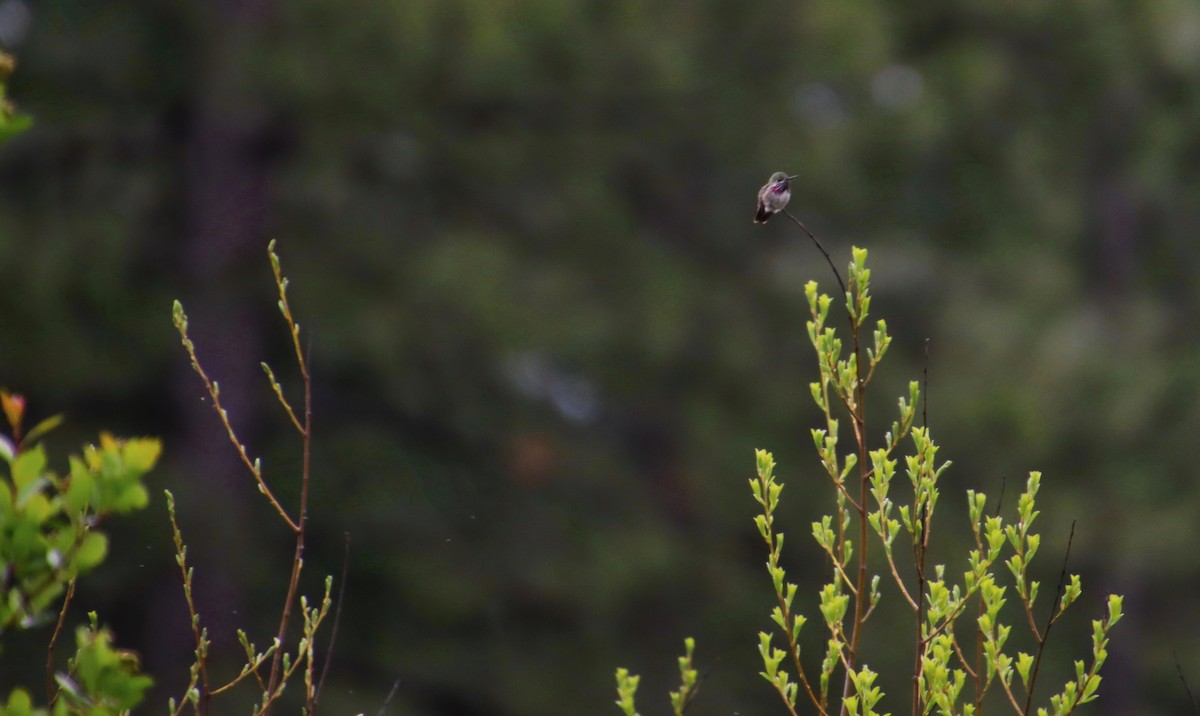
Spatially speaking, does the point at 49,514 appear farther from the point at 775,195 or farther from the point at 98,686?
the point at 775,195

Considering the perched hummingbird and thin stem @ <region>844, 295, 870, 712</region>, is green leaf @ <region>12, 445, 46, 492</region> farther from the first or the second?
the perched hummingbird

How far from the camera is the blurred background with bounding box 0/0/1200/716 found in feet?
25.3

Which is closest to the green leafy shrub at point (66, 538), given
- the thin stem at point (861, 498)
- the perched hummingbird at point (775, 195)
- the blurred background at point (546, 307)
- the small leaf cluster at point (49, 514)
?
the small leaf cluster at point (49, 514)

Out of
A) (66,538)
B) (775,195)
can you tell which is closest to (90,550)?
(66,538)

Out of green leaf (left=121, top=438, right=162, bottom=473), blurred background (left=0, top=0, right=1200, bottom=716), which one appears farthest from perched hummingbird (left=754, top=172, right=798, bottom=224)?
blurred background (left=0, top=0, right=1200, bottom=716)

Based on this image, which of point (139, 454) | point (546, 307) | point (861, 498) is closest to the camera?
point (139, 454)

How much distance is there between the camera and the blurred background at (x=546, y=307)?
770 centimetres

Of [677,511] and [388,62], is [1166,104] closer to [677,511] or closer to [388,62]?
[677,511]

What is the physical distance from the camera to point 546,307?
7934mm

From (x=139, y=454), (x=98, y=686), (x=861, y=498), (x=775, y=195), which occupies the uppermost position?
(x=775, y=195)

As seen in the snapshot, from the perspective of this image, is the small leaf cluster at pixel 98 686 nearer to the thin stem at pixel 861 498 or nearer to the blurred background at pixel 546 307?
the thin stem at pixel 861 498

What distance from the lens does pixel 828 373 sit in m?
1.78

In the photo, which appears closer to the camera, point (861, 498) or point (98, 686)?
point (98, 686)

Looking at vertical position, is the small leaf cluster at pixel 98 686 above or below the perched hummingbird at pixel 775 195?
below
